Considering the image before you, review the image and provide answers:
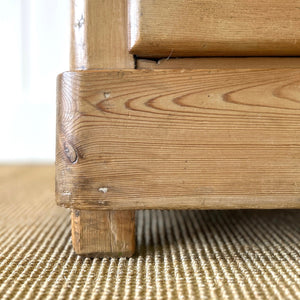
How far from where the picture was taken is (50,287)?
0.38 meters

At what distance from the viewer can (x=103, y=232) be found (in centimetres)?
45

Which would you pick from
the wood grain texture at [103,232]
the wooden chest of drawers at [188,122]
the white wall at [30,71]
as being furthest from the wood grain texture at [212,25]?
the white wall at [30,71]

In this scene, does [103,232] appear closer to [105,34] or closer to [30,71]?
[105,34]

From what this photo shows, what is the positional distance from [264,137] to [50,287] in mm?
270

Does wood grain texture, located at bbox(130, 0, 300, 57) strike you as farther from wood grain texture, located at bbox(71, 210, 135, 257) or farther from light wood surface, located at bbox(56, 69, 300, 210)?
wood grain texture, located at bbox(71, 210, 135, 257)

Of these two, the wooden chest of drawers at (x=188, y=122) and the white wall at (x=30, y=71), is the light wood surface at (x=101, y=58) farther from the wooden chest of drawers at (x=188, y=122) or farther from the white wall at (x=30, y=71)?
the white wall at (x=30, y=71)

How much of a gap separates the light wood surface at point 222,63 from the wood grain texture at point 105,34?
0.08ft

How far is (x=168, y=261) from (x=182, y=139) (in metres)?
0.14

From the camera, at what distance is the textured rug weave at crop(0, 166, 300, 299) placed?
0.37 metres

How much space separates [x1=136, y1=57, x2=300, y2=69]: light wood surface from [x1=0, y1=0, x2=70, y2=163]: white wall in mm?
1453

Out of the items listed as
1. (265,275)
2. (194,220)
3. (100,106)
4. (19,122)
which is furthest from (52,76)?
(265,275)

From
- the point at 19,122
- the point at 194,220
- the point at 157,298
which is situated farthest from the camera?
the point at 19,122

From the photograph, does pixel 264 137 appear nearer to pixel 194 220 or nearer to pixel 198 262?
pixel 198 262

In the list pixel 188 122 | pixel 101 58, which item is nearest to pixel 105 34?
pixel 101 58
